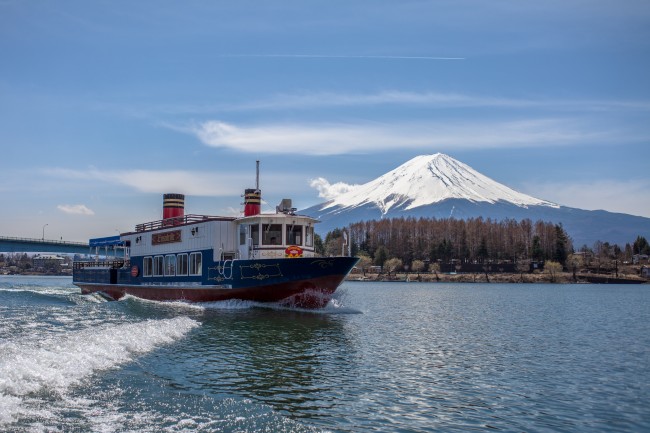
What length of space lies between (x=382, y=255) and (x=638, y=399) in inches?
6086

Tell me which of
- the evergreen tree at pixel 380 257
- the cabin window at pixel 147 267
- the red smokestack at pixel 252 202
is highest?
the red smokestack at pixel 252 202

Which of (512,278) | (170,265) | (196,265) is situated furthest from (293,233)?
(512,278)

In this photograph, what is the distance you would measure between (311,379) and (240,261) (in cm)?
2005

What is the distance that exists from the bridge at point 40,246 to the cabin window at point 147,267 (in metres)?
72.9

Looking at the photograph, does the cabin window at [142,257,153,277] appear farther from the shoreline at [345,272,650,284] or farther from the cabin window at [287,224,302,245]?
the shoreline at [345,272,650,284]

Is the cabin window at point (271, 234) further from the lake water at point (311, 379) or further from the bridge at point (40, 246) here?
the bridge at point (40, 246)

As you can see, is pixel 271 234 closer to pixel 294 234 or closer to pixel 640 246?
pixel 294 234

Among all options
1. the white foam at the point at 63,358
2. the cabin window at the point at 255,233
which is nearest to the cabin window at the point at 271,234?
the cabin window at the point at 255,233

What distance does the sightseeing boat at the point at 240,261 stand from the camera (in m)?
32.8

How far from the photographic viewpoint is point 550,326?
31141 millimetres

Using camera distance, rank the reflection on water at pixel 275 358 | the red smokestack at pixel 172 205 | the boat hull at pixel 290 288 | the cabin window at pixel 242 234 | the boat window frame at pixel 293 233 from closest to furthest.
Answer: the reflection on water at pixel 275 358, the boat hull at pixel 290 288, the boat window frame at pixel 293 233, the cabin window at pixel 242 234, the red smokestack at pixel 172 205

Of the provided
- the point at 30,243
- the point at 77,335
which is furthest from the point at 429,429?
the point at 30,243

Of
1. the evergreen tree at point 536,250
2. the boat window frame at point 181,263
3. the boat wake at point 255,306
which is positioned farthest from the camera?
the evergreen tree at point 536,250

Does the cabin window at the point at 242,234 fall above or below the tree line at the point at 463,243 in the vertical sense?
below
